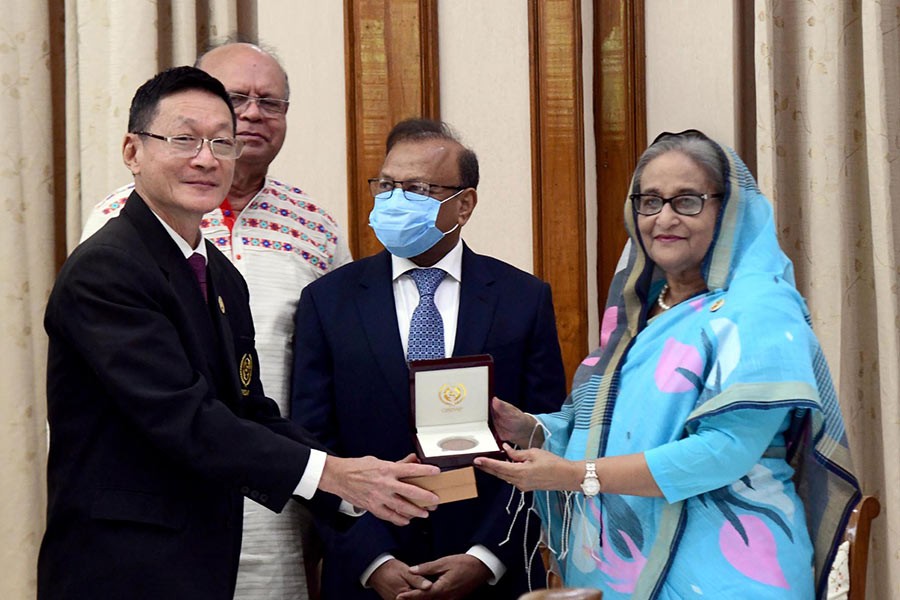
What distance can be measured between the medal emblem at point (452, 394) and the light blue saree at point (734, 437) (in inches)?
11.9

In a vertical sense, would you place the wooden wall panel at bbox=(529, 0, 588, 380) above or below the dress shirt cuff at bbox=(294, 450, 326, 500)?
above

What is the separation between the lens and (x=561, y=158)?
3465mm

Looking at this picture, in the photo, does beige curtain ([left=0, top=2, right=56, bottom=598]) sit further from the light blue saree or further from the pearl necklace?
the pearl necklace

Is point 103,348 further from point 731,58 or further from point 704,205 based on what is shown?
point 731,58

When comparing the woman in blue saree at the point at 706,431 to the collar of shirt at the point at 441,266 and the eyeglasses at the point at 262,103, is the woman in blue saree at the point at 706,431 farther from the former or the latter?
the eyeglasses at the point at 262,103

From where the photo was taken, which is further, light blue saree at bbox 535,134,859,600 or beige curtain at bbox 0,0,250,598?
beige curtain at bbox 0,0,250,598

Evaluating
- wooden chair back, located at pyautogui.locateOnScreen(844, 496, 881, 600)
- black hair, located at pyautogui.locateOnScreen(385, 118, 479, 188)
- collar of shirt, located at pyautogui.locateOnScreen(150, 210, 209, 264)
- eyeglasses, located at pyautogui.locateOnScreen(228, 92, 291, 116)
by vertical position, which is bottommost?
wooden chair back, located at pyautogui.locateOnScreen(844, 496, 881, 600)

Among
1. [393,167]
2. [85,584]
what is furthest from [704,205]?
[85,584]

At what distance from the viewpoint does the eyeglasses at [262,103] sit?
9.29 feet

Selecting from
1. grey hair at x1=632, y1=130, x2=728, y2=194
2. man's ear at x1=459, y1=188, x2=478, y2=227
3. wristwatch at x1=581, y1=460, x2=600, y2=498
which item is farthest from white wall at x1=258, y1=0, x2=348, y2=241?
wristwatch at x1=581, y1=460, x2=600, y2=498

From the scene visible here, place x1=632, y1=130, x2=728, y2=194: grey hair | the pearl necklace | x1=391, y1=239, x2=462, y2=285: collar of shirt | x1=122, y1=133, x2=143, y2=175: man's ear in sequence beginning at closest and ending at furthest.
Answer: x1=122, y1=133, x2=143, y2=175: man's ear → x1=632, y1=130, x2=728, y2=194: grey hair → the pearl necklace → x1=391, y1=239, x2=462, y2=285: collar of shirt

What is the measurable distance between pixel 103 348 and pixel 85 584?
0.41 metres

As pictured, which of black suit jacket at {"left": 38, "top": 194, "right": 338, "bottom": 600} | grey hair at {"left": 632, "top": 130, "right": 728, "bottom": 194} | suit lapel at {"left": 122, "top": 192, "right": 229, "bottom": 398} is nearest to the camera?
black suit jacket at {"left": 38, "top": 194, "right": 338, "bottom": 600}

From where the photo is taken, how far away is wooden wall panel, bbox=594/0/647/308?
3.52 meters
